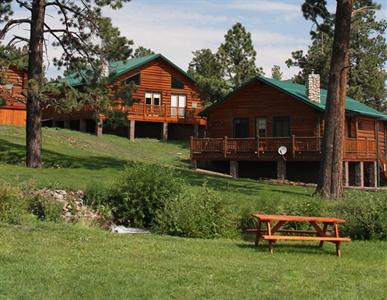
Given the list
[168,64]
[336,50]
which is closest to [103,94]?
[336,50]

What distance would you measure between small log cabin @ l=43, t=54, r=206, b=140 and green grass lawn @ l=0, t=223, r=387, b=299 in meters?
33.1

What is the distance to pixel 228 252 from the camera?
1056 cm

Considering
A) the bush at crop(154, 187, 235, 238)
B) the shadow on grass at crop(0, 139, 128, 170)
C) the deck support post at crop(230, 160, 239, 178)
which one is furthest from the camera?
the deck support post at crop(230, 160, 239, 178)

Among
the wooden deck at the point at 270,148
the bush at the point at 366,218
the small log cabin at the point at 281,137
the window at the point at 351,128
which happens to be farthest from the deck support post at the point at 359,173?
the bush at the point at 366,218

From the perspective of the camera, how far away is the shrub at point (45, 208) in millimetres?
13875

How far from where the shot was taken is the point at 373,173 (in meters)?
34.4

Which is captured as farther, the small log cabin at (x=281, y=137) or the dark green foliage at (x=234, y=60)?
the dark green foliage at (x=234, y=60)

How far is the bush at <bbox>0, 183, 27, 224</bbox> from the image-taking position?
12719 millimetres

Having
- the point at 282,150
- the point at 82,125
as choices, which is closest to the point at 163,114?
the point at 82,125

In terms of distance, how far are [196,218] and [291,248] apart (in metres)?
2.50

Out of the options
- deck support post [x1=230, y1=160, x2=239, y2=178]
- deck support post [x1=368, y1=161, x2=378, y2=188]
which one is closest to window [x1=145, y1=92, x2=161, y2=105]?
deck support post [x1=230, y1=160, x2=239, y2=178]

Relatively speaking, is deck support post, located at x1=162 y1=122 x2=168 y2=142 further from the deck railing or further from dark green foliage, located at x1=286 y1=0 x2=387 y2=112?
dark green foliage, located at x1=286 y1=0 x2=387 y2=112

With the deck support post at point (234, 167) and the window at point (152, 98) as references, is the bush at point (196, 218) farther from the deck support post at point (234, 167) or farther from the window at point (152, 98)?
the window at point (152, 98)

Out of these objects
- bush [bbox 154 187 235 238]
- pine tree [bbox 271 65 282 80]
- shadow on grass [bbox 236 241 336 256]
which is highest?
pine tree [bbox 271 65 282 80]
